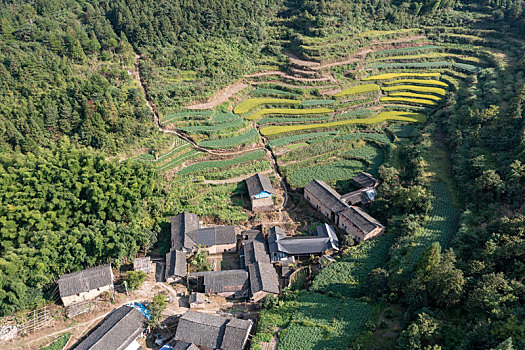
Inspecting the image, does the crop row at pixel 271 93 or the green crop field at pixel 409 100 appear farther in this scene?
the crop row at pixel 271 93

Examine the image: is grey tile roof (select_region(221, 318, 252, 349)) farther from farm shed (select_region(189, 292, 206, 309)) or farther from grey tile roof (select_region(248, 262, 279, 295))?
farm shed (select_region(189, 292, 206, 309))

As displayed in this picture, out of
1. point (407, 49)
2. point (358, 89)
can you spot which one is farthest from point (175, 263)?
point (407, 49)

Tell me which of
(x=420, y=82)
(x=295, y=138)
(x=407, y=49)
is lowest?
(x=295, y=138)

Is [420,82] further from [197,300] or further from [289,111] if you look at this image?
[197,300]

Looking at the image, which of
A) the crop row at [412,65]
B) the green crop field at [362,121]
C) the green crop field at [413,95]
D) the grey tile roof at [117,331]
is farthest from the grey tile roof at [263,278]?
the crop row at [412,65]

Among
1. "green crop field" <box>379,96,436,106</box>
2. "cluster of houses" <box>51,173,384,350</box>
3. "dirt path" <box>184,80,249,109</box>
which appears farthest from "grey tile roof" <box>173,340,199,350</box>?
"green crop field" <box>379,96,436,106</box>

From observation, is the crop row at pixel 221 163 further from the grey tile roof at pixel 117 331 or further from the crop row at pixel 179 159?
the grey tile roof at pixel 117 331
